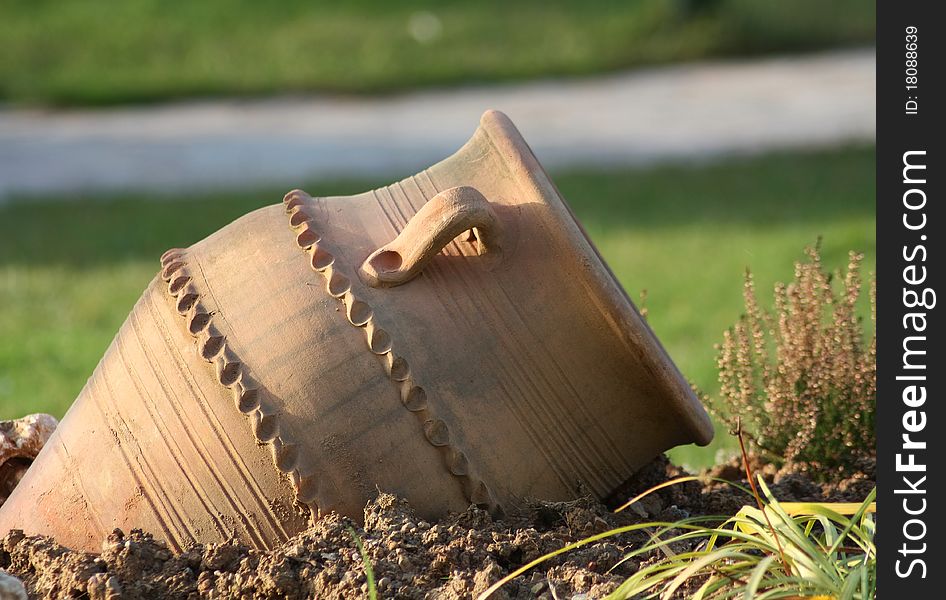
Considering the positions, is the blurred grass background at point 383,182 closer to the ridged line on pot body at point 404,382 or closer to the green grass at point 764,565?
the green grass at point 764,565

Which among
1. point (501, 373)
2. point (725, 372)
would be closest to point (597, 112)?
point (725, 372)

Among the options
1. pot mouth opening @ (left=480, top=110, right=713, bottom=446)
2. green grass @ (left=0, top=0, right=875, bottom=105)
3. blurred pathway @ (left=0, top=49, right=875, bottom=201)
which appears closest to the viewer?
pot mouth opening @ (left=480, top=110, right=713, bottom=446)

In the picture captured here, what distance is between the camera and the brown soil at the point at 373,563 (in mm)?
2080

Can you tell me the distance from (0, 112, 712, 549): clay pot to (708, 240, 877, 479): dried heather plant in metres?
0.63

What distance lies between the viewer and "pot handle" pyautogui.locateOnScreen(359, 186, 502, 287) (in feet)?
7.13

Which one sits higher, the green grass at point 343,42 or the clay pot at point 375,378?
the green grass at point 343,42

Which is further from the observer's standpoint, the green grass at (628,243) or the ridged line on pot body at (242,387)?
the green grass at (628,243)

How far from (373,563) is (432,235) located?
575 mm

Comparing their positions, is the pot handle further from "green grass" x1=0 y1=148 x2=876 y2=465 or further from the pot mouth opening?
"green grass" x1=0 y1=148 x2=876 y2=465

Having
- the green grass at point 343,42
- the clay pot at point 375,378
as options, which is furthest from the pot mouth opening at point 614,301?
the green grass at point 343,42

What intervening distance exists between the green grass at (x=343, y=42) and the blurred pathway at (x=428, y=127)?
0.41 meters

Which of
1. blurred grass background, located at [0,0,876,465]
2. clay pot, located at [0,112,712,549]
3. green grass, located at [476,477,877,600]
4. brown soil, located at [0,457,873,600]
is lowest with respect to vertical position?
green grass, located at [476,477,877,600]

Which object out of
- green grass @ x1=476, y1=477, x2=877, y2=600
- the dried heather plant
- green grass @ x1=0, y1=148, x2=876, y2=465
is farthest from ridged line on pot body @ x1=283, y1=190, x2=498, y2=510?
green grass @ x1=0, y1=148, x2=876, y2=465

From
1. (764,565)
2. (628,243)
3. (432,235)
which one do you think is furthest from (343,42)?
(764,565)
